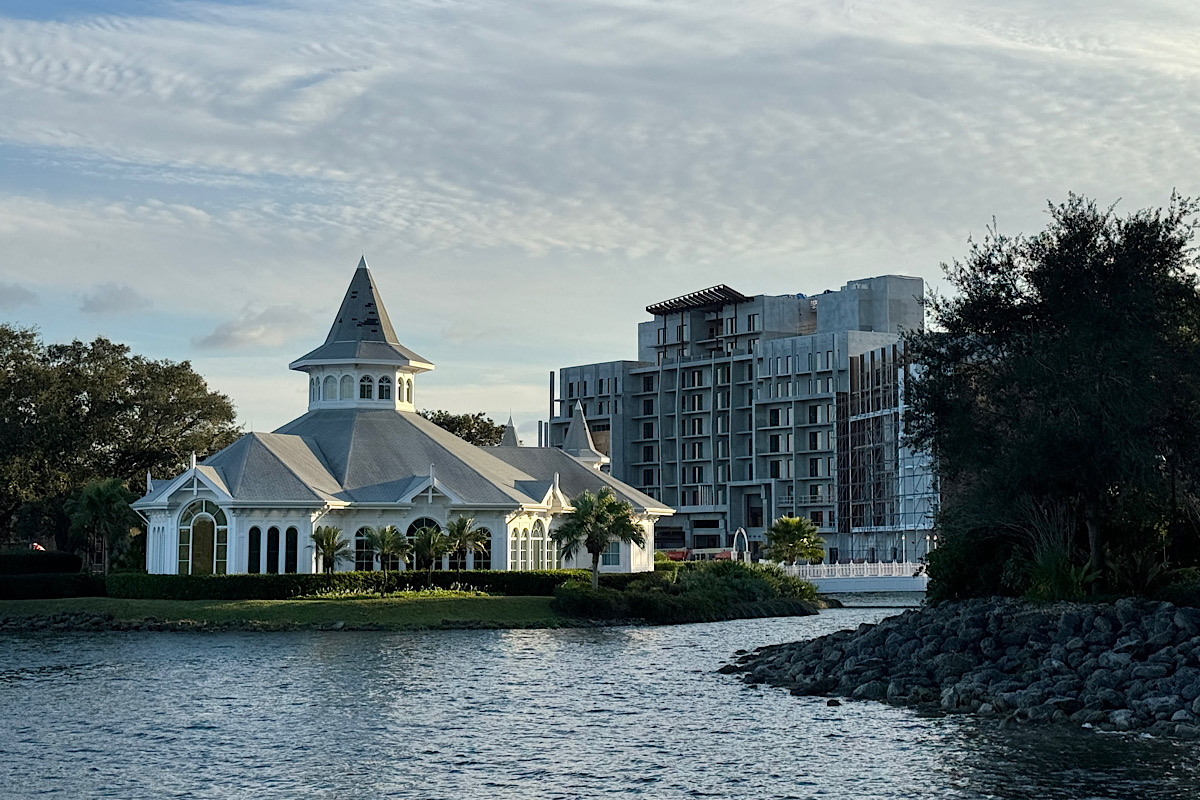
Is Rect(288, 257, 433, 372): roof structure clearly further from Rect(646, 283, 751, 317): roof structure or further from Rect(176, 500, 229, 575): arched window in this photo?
Rect(646, 283, 751, 317): roof structure

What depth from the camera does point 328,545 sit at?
60594mm

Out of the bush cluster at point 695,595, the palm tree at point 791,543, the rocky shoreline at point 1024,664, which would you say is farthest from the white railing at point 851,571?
the rocky shoreline at point 1024,664

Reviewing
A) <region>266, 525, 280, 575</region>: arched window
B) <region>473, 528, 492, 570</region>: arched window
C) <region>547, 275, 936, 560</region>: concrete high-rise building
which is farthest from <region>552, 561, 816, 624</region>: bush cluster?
<region>547, 275, 936, 560</region>: concrete high-rise building

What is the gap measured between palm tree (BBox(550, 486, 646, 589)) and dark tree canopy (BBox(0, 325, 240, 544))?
28.9 meters

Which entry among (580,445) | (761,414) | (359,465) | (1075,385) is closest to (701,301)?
(761,414)

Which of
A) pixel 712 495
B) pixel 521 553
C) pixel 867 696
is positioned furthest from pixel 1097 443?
pixel 712 495

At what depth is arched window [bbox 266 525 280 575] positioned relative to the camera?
61219mm

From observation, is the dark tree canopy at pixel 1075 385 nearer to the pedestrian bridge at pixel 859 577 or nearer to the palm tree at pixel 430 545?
the palm tree at pixel 430 545

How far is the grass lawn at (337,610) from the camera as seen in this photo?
54.6m

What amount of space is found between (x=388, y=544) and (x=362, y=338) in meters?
17.3

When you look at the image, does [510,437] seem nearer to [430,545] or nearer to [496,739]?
[430,545]

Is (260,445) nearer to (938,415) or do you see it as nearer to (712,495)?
(938,415)

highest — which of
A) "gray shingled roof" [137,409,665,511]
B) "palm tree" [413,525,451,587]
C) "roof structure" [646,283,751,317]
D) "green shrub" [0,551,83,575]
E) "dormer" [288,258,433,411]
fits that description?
"roof structure" [646,283,751,317]

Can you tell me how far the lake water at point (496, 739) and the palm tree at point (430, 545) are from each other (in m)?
18.8
